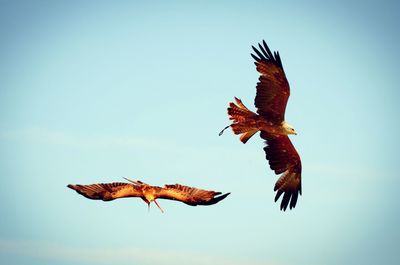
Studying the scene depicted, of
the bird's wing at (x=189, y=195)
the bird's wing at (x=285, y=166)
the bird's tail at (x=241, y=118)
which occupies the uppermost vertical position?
the bird's tail at (x=241, y=118)

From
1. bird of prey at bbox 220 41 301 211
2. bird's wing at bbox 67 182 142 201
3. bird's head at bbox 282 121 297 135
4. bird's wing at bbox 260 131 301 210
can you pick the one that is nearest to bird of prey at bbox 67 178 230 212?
bird's wing at bbox 67 182 142 201

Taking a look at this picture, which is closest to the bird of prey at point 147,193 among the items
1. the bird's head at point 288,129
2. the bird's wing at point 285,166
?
the bird's head at point 288,129

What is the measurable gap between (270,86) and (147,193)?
500 centimetres

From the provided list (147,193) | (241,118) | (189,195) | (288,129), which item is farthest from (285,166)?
(147,193)

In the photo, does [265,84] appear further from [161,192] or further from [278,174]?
[161,192]

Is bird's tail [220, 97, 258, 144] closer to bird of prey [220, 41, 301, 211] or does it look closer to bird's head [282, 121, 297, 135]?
bird of prey [220, 41, 301, 211]

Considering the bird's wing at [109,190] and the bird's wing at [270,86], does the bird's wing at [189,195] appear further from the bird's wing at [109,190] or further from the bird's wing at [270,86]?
the bird's wing at [270,86]

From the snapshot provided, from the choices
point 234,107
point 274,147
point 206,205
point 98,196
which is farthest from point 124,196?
point 274,147

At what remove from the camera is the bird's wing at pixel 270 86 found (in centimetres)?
1677

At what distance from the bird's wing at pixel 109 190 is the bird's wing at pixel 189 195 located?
1.91 feet

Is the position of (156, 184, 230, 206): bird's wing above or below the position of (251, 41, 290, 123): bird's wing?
below

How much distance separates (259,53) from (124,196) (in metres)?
5.76

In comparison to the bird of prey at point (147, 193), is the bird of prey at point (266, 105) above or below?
above

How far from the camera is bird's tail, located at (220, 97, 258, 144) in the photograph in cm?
1664
